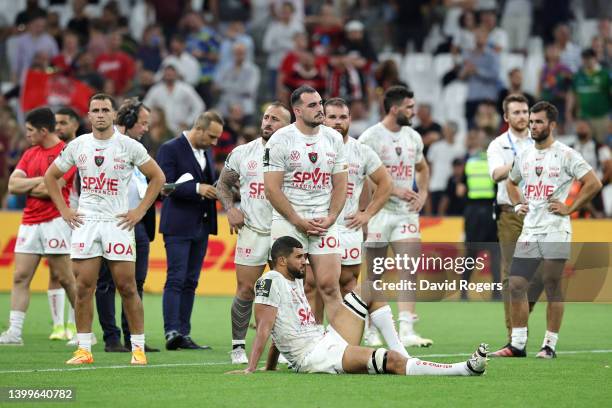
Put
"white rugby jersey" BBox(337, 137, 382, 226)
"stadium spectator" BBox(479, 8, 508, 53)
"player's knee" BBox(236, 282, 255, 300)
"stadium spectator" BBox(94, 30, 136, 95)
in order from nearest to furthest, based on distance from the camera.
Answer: "player's knee" BBox(236, 282, 255, 300) → "white rugby jersey" BBox(337, 137, 382, 226) → "stadium spectator" BBox(479, 8, 508, 53) → "stadium spectator" BBox(94, 30, 136, 95)

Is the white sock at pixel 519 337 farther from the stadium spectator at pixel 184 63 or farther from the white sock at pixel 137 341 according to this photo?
the stadium spectator at pixel 184 63

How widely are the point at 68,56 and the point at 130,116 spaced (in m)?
14.1

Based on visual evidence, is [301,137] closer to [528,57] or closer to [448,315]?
[448,315]

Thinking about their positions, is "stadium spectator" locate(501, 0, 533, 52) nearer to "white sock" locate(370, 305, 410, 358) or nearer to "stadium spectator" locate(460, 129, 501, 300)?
"stadium spectator" locate(460, 129, 501, 300)

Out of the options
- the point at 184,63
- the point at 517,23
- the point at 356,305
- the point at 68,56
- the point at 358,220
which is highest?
the point at 517,23

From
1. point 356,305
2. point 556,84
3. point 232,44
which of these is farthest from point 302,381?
point 232,44

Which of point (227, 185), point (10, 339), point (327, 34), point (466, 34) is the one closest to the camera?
point (227, 185)

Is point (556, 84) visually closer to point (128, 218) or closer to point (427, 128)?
point (427, 128)

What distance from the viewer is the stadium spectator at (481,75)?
25.9m

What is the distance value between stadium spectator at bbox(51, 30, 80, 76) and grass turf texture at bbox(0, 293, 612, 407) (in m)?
12.1

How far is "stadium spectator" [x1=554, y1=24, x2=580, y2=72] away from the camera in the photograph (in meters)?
26.0

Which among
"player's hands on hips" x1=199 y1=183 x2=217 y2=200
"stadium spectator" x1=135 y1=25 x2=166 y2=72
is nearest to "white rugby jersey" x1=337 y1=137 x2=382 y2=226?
"player's hands on hips" x1=199 y1=183 x2=217 y2=200

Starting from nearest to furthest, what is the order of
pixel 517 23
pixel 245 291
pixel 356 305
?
1. pixel 356 305
2. pixel 245 291
3. pixel 517 23

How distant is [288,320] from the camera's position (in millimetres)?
11453
